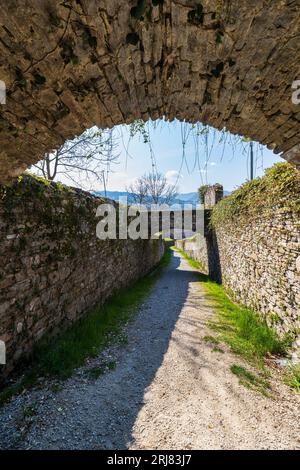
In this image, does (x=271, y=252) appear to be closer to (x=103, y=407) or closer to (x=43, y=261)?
(x=103, y=407)

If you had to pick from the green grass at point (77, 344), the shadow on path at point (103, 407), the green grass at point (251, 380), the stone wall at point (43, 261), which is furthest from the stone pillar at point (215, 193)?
the green grass at point (251, 380)

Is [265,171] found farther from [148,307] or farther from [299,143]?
[148,307]

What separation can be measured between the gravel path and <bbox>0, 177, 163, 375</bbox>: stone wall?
1004mm

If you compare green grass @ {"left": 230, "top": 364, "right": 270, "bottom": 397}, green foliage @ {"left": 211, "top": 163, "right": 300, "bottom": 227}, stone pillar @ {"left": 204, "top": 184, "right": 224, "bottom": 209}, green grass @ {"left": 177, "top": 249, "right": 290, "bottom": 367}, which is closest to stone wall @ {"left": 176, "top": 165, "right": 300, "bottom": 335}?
green foliage @ {"left": 211, "top": 163, "right": 300, "bottom": 227}

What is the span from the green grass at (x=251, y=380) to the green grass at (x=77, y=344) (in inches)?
85.0

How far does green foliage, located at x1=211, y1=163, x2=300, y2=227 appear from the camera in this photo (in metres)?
4.22

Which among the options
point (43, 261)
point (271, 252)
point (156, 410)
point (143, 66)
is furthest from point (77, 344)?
point (271, 252)

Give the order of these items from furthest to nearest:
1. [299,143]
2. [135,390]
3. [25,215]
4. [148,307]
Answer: [148,307], [25,215], [135,390], [299,143]

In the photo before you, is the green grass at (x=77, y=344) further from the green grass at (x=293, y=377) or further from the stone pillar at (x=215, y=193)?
the stone pillar at (x=215, y=193)

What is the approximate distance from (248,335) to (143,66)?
5.15 meters

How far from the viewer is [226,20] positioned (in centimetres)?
158

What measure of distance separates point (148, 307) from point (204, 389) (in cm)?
402
